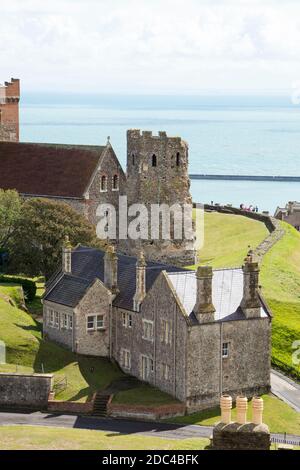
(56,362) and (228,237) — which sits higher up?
(228,237)

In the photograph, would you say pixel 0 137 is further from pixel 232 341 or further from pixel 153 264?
pixel 232 341

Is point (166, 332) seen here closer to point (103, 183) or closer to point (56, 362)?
point (56, 362)

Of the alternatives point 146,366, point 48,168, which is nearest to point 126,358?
point 146,366

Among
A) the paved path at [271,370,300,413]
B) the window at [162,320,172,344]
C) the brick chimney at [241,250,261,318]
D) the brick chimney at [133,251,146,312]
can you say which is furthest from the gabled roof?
the paved path at [271,370,300,413]

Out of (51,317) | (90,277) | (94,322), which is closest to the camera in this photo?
(94,322)

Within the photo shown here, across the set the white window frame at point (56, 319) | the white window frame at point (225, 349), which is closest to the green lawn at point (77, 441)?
the white window frame at point (225, 349)

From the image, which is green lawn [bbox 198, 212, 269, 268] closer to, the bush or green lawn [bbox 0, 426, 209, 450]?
the bush
